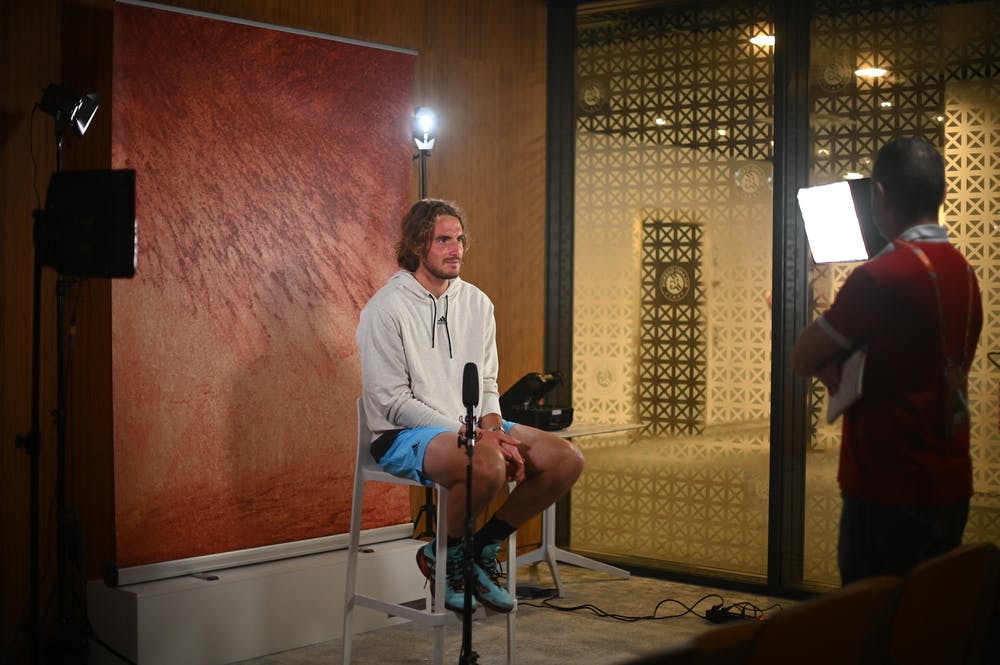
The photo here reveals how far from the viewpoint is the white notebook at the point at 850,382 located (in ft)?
7.55

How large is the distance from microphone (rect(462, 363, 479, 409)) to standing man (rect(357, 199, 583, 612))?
393mm

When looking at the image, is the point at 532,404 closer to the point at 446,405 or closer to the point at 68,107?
the point at 446,405

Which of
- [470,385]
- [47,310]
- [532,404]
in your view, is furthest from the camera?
[532,404]

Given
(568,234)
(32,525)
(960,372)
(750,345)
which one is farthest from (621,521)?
(960,372)

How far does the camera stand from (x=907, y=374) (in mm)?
2285

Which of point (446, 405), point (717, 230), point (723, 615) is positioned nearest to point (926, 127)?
point (717, 230)

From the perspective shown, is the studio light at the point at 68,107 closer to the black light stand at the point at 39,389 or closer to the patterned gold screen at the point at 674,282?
the black light stand at the point at 39,389

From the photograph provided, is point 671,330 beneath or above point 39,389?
above

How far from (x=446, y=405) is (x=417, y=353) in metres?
0.20

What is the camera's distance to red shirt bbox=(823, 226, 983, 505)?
2.27 meters

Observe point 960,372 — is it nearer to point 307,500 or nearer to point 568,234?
point 307,500

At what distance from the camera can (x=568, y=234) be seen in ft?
18.4

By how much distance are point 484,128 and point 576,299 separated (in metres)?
0.95

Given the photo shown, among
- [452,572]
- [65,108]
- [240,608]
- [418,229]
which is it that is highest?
[65,108]
